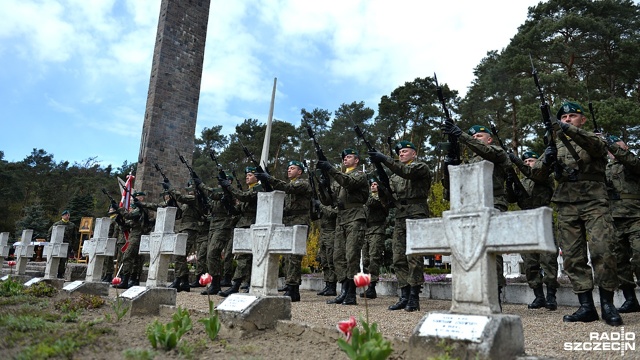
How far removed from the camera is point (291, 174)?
780 centimetres

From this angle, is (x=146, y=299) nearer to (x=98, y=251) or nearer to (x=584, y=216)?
(x=98, y=251)

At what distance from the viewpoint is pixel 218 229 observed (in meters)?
8.89

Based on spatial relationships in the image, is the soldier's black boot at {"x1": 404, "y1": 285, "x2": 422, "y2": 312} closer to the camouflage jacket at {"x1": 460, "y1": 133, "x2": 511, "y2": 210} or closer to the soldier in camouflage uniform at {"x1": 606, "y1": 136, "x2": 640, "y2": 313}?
the camouflage jacket at {"x1": 460, "y1": 133, "x2": 511, "y2": 210}

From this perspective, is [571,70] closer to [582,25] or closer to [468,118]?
[582,25]

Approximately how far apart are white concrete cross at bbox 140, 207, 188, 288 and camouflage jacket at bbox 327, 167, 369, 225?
2319 millimetres

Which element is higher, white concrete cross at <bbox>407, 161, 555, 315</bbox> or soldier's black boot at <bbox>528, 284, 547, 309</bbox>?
white concrete cross at <bbox>407, 161, 555, 315</bbox>

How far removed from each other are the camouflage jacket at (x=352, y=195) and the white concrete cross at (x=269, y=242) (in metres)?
1.85

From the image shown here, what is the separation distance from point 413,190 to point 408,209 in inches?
10.7

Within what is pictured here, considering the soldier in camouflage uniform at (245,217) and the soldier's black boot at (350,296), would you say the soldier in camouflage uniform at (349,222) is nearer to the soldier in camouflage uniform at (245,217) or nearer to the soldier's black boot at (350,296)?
the soldier's black boot at (350,296)

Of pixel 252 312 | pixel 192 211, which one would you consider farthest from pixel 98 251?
pixel 252 312

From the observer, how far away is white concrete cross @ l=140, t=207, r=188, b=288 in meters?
5.90

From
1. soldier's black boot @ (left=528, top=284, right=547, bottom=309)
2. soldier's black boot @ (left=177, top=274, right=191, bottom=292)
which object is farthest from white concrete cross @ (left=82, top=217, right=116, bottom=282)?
soldier's black boot @ (left=528, top=284, right=547, bottom=309)

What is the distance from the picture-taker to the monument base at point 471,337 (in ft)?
8.57

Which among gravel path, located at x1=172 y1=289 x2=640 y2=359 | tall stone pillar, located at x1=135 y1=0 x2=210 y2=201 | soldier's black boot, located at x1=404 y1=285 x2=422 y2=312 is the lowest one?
gravel path, located at x1=172 y1=289 x2=640 y2=359
